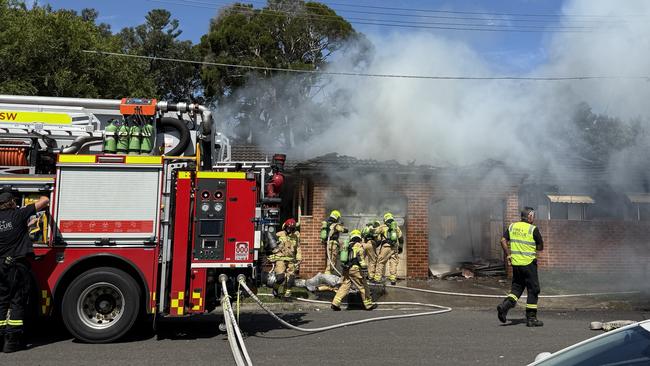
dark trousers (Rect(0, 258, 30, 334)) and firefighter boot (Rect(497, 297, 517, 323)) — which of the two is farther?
firefighter boot (Rect(497, 297, 517, 323))

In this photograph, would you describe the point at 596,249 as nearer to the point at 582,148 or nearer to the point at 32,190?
the point at 582,148

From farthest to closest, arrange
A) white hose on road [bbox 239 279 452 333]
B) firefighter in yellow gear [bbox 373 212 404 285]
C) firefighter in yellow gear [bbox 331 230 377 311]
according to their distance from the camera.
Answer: firefighter in yellow gear [bbox 373 212 404 285] < firefighter in yellow gear [bbox 331 230 377 311] < white hose on road [bbox 239 279 452 333]

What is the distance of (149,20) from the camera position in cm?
3170

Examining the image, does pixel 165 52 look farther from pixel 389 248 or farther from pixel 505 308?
pixel 505 308

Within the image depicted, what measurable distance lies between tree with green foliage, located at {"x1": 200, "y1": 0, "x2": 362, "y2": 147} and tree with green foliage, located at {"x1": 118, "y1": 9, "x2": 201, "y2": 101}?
2.89 m

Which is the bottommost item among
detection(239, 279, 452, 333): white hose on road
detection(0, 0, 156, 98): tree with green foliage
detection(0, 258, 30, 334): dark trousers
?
detection(239, 279, 452, 333): white hose on road

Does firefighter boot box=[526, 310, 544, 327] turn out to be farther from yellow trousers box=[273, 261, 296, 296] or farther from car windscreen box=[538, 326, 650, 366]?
car windscreen box=[538, 326, 650, 366]

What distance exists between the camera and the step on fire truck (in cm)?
604

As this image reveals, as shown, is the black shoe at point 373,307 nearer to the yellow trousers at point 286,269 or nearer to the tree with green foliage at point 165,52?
the yellow trousers at point 286,269

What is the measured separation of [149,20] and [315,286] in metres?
26.5

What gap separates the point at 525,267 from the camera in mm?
7238

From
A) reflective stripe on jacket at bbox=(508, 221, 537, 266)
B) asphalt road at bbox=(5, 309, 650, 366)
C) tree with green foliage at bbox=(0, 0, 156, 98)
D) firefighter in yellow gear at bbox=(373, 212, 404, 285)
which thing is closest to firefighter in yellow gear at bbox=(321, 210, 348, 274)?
firefighter in yellow gear at bbox=(373, 212, 404, 285)

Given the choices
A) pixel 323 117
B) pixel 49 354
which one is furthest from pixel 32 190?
pixel 323 117

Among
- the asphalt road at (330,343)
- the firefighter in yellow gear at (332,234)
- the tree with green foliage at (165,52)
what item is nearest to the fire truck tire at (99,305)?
the asphalt road at (330,343)
